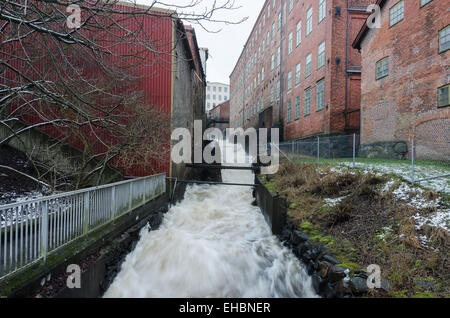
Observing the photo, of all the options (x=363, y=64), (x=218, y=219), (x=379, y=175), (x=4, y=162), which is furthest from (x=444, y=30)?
(x=4, y=162)

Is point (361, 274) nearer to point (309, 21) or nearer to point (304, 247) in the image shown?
point (304, 247)

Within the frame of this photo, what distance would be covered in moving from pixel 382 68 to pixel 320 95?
14.0ft

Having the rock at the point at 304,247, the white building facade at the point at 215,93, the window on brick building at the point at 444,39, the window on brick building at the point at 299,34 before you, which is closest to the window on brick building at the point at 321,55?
the window on brick building at the point at 299,34

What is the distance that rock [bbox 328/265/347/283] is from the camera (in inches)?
144

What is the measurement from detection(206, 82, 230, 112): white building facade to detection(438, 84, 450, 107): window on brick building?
7781 cm

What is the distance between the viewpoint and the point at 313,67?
17.5 meters

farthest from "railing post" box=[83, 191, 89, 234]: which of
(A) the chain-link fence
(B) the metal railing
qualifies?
(A) the chain-link fence

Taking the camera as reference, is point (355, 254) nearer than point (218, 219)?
Yes

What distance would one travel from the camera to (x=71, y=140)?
947cm

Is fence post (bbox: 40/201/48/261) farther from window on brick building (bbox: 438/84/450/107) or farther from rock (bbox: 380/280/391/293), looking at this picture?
window on brick building (bbox: 438/84/450/107)

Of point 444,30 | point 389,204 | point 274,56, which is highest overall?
point 274,56

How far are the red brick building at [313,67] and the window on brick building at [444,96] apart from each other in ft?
18.0
